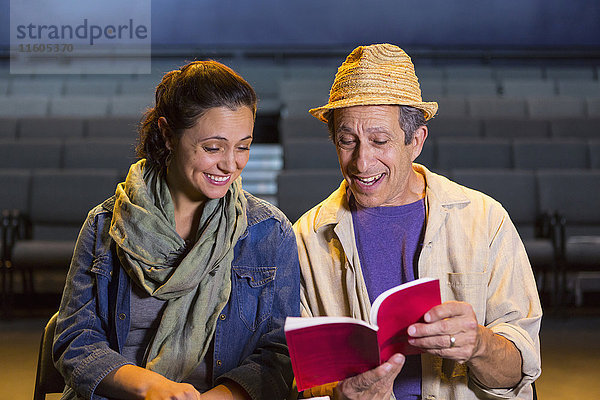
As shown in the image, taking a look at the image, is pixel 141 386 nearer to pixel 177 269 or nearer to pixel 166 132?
pixel 177 269

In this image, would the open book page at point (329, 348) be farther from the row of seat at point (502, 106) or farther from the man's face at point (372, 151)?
the row of seat at point (502, 106)

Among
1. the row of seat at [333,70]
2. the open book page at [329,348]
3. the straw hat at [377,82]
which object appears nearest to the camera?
the open book page at [329,348]

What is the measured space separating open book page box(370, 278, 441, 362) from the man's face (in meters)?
0.45

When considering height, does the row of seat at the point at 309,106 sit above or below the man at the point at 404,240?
above

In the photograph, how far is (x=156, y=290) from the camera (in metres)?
1.47

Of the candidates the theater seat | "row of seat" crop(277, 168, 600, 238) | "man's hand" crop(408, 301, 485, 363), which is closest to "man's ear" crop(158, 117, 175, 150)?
"man's hand" crop(408, 301, 485, 363)

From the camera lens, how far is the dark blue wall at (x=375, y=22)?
827 centimetres

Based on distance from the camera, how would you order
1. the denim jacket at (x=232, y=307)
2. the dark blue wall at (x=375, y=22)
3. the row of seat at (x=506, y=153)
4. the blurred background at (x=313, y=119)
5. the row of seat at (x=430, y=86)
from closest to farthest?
the denim jacket at (x=232, y=307) → the blurred background at (x=313, y=119) → the row of seat at (x=506, y=153) → the row of seat at (x=430, y=86) → the dark blue wall at (x=375, y=22)

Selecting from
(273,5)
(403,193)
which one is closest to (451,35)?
(273,5)

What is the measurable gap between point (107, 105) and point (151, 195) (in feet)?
17.8

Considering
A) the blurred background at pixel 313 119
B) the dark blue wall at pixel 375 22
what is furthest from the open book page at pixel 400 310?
the dark blue wall at pixel 375 22

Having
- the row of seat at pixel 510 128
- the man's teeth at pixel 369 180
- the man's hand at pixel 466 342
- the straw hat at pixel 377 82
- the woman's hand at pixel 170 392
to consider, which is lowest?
the woman's hand at pixel 170 392

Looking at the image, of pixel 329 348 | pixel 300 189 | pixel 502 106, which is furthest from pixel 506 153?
pixel 329 348

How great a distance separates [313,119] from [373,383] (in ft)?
13.2
